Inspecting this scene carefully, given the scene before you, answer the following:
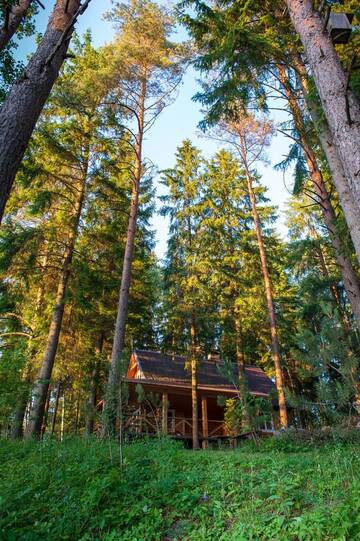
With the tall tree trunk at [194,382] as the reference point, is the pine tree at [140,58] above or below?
above

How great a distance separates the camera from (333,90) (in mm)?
4555

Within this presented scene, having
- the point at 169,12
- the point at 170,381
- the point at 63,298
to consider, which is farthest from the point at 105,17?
the point at 170,381

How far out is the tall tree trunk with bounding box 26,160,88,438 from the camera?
1043 cm

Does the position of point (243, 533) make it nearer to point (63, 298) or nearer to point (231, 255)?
point (63, 298)

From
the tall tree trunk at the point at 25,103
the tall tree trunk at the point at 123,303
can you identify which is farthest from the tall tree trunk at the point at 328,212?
the tall tree trunk at the point at 25,103

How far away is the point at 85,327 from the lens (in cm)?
1700

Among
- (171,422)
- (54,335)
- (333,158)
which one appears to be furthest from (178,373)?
(333,158)

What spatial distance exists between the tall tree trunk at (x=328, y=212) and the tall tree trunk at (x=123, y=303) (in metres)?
4.90

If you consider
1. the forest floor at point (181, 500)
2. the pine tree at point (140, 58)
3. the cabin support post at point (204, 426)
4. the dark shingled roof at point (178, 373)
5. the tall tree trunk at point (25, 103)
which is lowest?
the forest floor at point (181, 500)

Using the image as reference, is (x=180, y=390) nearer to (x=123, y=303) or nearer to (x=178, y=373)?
(x=178, y=373)

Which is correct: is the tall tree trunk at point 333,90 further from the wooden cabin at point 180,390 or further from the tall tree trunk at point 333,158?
the wooden cabin at point 180,390

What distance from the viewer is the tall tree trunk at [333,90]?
398 centimetres

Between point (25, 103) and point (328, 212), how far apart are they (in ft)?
22.5

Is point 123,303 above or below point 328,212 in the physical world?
below
